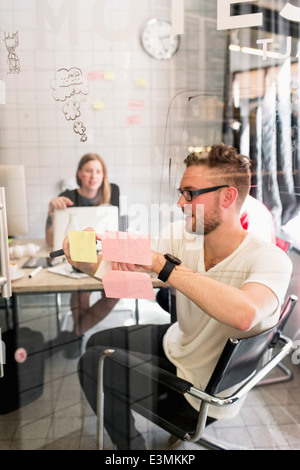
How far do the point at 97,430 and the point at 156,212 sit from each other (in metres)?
0.86

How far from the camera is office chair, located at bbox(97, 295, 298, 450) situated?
3.44 feet

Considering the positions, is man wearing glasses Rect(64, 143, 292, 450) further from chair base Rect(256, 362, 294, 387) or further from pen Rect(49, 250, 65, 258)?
chair base Rect(256, 362, 294, 387)

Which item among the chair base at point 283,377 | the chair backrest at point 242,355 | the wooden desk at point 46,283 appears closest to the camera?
the chair backrest at point 242,355

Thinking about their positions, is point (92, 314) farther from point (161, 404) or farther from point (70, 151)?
point (70, 151)

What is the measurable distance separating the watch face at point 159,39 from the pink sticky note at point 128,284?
677 mm

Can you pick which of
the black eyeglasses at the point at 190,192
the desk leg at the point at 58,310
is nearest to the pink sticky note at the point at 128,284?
the black eyeglasses at the point at 190,192

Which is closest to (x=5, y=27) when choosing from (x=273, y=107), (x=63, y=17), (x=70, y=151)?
(x=63, y=17)

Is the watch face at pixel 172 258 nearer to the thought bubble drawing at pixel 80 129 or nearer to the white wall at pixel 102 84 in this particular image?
the white wall at pixel 102 84

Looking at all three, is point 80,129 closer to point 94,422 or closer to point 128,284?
point 128,284

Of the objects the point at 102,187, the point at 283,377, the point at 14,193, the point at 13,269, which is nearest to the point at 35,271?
the point at 13,269

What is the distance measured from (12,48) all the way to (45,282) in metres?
0.85

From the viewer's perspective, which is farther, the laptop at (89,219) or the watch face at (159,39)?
the laptop at (89,219)

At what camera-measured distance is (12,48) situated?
1122mm

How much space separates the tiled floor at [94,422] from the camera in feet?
4.45
